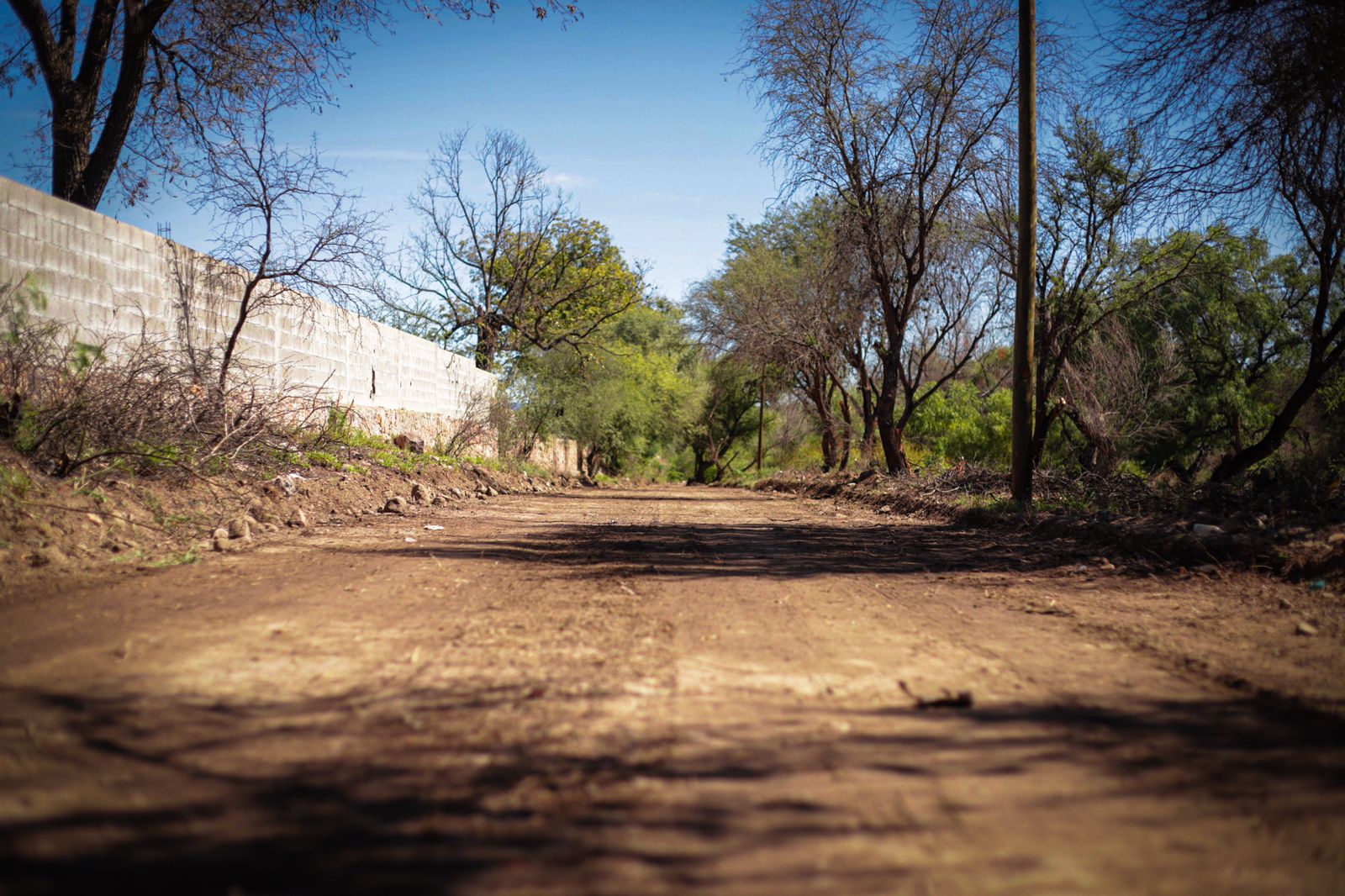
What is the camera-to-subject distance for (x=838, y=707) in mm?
2742

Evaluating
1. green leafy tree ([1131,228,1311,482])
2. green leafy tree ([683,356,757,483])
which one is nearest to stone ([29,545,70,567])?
green leafy tree ([1131,228,1311,482])

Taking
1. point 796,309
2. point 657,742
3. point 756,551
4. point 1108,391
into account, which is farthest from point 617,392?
point 657,742

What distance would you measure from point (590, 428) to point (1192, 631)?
2696 cm

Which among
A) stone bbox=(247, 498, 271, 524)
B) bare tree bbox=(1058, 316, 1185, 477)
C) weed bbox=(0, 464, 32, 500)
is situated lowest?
stone bbox=(247, 498, 271, 524)

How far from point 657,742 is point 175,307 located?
9548mm

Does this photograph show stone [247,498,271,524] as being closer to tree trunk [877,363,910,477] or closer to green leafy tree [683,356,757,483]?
tree trunk [877,363,910,477]

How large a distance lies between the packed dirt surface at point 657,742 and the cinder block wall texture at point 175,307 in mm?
4447

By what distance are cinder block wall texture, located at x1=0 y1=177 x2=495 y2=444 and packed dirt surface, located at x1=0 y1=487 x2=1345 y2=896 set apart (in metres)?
4.45

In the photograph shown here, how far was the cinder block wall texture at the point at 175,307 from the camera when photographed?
7.33 metres

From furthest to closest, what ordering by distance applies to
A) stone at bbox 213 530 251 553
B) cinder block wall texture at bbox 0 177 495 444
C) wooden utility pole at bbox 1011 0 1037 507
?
wooden utility pole at bbox 1011 0 1037 507, cinder block wall texture at bbox 0 177 495 444, stone at bbox 213 530 251 553

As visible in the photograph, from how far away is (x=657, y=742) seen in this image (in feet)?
7.87

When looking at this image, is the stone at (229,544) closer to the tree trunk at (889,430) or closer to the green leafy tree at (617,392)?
the tree trunk at (889,430)

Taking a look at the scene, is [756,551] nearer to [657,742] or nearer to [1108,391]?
[657,742]

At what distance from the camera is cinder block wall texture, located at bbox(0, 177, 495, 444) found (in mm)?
7332
